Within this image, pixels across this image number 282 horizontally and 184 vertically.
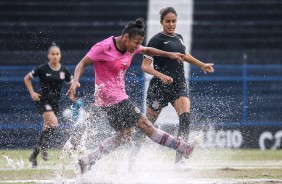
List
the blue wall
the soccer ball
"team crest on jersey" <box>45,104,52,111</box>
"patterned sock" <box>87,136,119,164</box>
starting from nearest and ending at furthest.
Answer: "patterned sock" <box>87,136,119,164</box> → "team crest on jersey" <box>45,104,52,111</box> → the soccer ball → the blue wall

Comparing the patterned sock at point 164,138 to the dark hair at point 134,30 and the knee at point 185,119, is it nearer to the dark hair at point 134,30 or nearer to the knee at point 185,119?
the dark hair at point 134,30

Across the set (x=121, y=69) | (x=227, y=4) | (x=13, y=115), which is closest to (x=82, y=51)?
(x=13, y=115)

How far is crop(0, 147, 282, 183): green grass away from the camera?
35.6ft

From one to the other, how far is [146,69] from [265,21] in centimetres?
891

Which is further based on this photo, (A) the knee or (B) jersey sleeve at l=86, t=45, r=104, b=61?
(A) the knee

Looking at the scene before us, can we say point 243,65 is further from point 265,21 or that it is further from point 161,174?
point 161,174

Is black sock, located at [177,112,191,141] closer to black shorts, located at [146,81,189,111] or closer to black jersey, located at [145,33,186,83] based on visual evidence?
black shorts, located at [146,81,189,111]

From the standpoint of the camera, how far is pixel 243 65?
57.7 ft

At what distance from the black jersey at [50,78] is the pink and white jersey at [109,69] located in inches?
154

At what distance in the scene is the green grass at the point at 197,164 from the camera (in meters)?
10.9

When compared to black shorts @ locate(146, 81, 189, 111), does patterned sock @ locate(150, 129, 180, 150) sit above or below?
below

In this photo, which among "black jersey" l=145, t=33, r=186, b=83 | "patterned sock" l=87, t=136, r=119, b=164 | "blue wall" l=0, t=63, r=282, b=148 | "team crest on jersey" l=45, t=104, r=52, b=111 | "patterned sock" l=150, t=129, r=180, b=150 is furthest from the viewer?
"blue wall" l=0, t=63, r=282, b=148

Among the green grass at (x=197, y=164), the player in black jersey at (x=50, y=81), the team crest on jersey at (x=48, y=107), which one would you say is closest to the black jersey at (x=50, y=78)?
the player in black jersey at (x=50, y=81)

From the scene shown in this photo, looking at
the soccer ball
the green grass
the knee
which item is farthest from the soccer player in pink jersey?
the soccer ball
